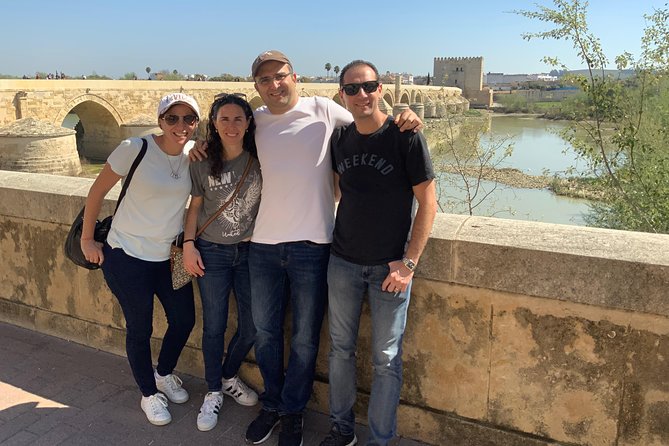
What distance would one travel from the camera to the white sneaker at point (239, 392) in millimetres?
2367

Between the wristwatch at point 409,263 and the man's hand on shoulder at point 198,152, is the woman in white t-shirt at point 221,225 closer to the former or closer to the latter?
the man's hand on shoulder at point 198,152

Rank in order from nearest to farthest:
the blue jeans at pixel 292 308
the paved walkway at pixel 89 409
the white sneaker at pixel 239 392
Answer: the blue jeans at pixel 292 308 → the paved walkway at pixel 89 409 → the white sneaker at pixel 239 392

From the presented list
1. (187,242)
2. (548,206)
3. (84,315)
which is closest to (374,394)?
(187,242)

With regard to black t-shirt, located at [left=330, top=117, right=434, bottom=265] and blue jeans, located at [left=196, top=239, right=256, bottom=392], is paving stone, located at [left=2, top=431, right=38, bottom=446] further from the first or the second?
black t-shirt, located at [left=330, top=117, right=434, bottom=265]

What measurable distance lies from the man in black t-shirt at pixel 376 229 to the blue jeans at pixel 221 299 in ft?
1.37

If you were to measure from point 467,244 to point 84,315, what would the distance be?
212 cm

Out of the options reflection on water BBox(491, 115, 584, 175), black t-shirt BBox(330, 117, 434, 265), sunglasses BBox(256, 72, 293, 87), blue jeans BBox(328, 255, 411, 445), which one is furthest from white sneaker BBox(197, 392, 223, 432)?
reflection on water BBox(491, 115, 584, 175)

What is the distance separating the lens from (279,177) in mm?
1960

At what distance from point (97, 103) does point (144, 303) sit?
2515cm

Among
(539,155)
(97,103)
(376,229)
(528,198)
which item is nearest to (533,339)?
(376,229)

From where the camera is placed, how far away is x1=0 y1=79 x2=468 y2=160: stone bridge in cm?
2069

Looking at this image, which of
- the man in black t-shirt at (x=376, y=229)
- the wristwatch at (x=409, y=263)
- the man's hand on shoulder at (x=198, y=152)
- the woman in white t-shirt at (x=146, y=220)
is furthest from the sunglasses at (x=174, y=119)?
the wristwatch at (x=409, y=263)

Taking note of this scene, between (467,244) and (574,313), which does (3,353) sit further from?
(574,313)

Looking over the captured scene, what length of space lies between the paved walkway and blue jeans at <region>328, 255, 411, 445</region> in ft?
0.97
